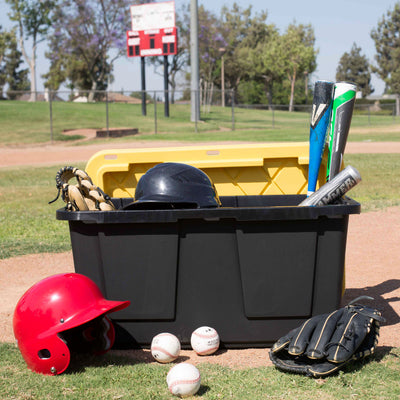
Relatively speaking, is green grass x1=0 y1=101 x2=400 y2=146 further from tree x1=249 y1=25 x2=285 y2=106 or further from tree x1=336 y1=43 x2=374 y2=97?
tree x1=336 y1=43 x2=374 y2=97

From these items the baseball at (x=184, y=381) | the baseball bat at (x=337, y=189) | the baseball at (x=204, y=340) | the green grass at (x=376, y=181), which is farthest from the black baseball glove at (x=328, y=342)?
the green grass at (x=376, y=181)

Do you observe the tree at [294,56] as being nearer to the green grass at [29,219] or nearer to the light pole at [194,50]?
the light pole at [194,50]

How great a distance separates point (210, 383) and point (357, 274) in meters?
2.59

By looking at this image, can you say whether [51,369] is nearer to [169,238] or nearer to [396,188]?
[169,238]

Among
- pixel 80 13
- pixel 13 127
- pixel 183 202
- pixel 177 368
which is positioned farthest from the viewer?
pixel 80 13

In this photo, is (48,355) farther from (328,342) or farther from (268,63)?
(268,63)

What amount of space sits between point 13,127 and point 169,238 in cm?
3032

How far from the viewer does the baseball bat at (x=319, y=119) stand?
11.6ft

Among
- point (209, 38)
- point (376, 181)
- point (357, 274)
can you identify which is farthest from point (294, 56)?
point (357, 274)

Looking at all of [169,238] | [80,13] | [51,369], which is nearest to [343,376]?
[169,238]

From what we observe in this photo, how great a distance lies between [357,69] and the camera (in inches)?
3674

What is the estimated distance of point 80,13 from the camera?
50250 millimetres

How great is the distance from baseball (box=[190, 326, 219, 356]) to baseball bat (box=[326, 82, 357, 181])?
4.00 feet

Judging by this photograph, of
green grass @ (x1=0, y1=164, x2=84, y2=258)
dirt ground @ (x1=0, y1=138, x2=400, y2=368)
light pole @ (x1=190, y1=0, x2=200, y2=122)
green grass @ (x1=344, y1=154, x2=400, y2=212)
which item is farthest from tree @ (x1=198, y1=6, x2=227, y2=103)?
dirt ground @ (x1=0, y1=138, x2=400, y2=368)
